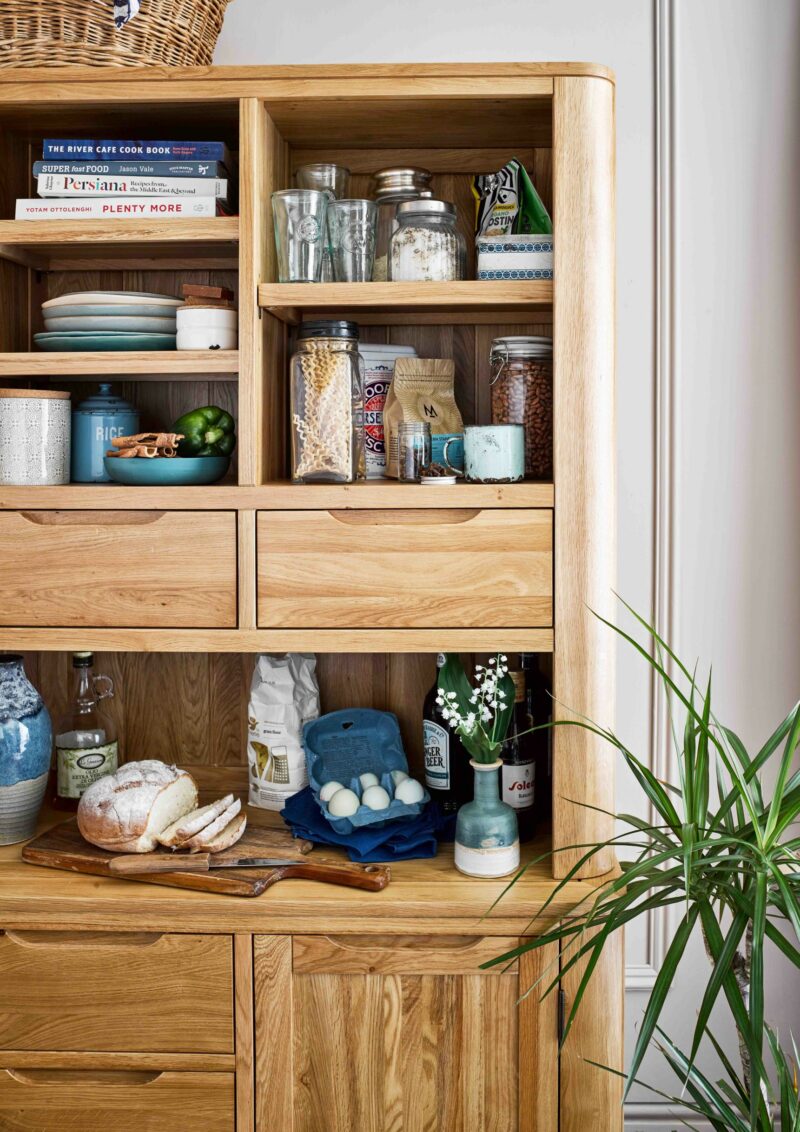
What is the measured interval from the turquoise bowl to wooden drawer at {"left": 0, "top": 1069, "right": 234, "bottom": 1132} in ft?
3.04

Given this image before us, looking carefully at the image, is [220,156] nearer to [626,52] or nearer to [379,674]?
[626,52]

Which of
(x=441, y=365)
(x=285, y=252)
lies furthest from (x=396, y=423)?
(x=285, y=252)

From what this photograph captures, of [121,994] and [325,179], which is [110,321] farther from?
[121,994]

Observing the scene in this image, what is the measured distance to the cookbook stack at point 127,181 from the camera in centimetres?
169

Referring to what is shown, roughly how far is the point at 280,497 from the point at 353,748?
20.4 inches

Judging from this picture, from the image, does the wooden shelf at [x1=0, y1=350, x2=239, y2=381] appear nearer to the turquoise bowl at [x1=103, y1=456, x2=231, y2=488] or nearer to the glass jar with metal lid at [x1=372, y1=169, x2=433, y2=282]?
the turquoise bowl at [x1=103, y1=456, x2=231, y2=488]

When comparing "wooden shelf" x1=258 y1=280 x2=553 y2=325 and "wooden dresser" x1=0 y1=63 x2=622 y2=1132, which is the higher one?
"wooden shelf" x1=258 y1=280 x2=553 y2=325

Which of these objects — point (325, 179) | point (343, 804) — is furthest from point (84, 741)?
point (325, 179)

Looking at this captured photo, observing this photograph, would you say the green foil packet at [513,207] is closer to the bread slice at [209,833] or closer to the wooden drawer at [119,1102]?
the bread slice at [209,833]

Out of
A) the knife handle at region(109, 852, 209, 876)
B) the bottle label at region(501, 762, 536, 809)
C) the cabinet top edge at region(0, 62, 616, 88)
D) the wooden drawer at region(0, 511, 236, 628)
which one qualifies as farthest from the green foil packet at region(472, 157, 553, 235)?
the knife handle at region(109, 852, 209, 876)

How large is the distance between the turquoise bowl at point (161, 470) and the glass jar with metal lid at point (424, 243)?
0.44 m

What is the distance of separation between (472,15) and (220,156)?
0.61 meters

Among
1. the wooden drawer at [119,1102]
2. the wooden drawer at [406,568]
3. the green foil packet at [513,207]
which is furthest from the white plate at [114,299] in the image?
the wooden drawer at [119,1102]

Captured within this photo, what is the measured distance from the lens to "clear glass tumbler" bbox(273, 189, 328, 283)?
1662mm
